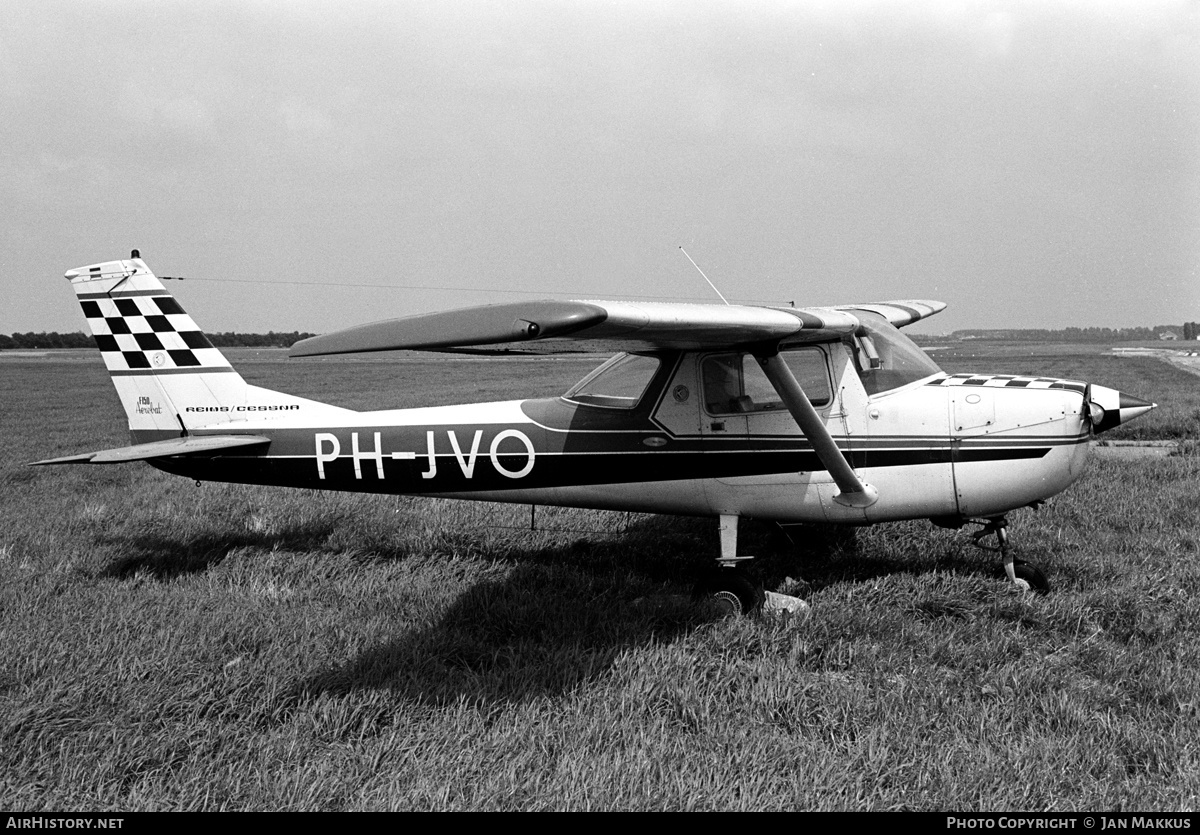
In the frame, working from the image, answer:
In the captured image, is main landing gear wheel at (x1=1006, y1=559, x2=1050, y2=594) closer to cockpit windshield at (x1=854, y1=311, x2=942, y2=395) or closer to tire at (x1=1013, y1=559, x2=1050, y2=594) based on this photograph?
tire at (x1=1013, y1=559, x2=1050, y2=594)

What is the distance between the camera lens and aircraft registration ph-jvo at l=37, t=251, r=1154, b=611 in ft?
17.9

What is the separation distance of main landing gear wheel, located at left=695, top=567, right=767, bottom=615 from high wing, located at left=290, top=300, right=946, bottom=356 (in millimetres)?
1582

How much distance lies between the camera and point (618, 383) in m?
6.18

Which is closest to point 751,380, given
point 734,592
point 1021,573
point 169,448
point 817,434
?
point 817,434

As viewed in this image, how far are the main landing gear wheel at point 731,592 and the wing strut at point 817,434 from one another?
852 millimetres

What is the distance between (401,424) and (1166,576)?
5.69 metres

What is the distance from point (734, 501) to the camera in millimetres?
5891

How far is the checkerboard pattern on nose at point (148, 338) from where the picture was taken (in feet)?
23.9

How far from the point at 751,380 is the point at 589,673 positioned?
7.99 feet

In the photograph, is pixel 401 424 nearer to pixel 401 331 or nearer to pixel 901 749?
pixel 401 331

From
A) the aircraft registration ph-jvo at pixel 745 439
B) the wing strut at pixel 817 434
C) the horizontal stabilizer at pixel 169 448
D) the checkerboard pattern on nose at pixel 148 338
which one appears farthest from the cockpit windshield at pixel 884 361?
the checkerboard pattern on nose at pixel 148 338

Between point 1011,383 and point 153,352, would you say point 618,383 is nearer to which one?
point 1011,383

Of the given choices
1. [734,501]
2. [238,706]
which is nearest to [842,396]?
[734,501]

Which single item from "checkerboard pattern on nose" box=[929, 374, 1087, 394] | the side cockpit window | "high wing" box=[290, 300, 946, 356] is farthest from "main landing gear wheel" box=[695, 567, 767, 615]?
"checkerboard pattern on nose" box=[929, 374, 1087, 394]
